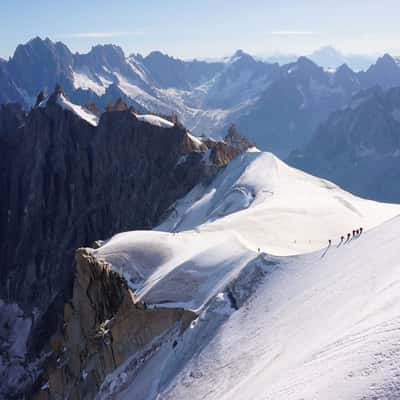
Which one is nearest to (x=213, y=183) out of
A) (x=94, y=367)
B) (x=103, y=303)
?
(x=103, y=303)

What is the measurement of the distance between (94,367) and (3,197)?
351 ft

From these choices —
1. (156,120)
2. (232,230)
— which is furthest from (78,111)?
(232,230)

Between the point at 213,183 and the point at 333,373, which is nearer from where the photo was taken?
the point at 333,373

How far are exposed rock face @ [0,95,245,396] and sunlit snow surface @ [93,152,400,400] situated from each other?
42.7 metres

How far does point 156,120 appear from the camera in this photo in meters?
106

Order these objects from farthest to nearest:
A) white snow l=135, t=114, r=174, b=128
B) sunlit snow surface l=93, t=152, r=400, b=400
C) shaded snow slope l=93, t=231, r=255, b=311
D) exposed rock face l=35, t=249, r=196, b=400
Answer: white snow l=135, t=114, r=174, b=128 < shaded snow slope l=93, t=231, r=255, b=311 < exposed rock face l=35, t=249, r=196, b=400 < sunlit snow surface l=93, t=152, r=400, b=400

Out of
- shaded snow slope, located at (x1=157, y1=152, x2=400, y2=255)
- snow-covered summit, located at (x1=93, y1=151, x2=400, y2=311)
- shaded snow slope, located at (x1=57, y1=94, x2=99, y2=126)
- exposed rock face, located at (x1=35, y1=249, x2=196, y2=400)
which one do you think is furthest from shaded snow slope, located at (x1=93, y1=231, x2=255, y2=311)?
shaded snow slope, located at (x1=57, y1=94, x2=99, y2=126)

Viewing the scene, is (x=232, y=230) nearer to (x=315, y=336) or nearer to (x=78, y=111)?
(x=315, y=336)

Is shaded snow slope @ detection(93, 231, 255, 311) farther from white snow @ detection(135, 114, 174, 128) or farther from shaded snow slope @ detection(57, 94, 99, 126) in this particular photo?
shaded snow slope @ detection(57, 94, 99, 126)

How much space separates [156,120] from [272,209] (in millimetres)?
55137

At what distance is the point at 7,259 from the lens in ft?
413

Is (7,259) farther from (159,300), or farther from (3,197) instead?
(159,300)

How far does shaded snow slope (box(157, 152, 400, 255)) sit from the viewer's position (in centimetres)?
4891

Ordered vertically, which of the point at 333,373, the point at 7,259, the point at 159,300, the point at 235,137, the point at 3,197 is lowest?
the point at 7,259
